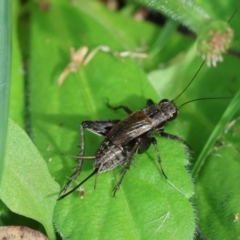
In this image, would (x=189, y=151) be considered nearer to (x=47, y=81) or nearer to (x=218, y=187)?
(x=218, y=187)

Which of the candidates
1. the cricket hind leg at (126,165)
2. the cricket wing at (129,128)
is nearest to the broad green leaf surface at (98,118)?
the cricket hind leg at (126,165)

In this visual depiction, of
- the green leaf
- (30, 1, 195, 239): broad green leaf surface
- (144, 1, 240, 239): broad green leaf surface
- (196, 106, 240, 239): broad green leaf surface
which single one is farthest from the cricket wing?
the green leaf

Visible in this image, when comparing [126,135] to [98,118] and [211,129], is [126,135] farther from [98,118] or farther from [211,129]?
[211,129]

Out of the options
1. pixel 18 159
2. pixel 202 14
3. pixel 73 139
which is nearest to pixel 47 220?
pixel 18 159

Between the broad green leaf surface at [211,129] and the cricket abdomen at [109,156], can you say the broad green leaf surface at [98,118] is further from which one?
the broad green leaf surface at [211,129]

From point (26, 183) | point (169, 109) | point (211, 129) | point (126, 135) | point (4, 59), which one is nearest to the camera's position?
point (4, 59)

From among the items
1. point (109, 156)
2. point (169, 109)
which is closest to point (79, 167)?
point (109, 156)

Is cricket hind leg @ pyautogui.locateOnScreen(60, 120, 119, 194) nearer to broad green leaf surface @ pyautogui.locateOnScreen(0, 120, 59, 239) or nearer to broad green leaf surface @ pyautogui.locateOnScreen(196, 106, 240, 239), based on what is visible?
broad green leaf surface @ pyautogui.locateOnScreen(0, 120, 59, 239)
